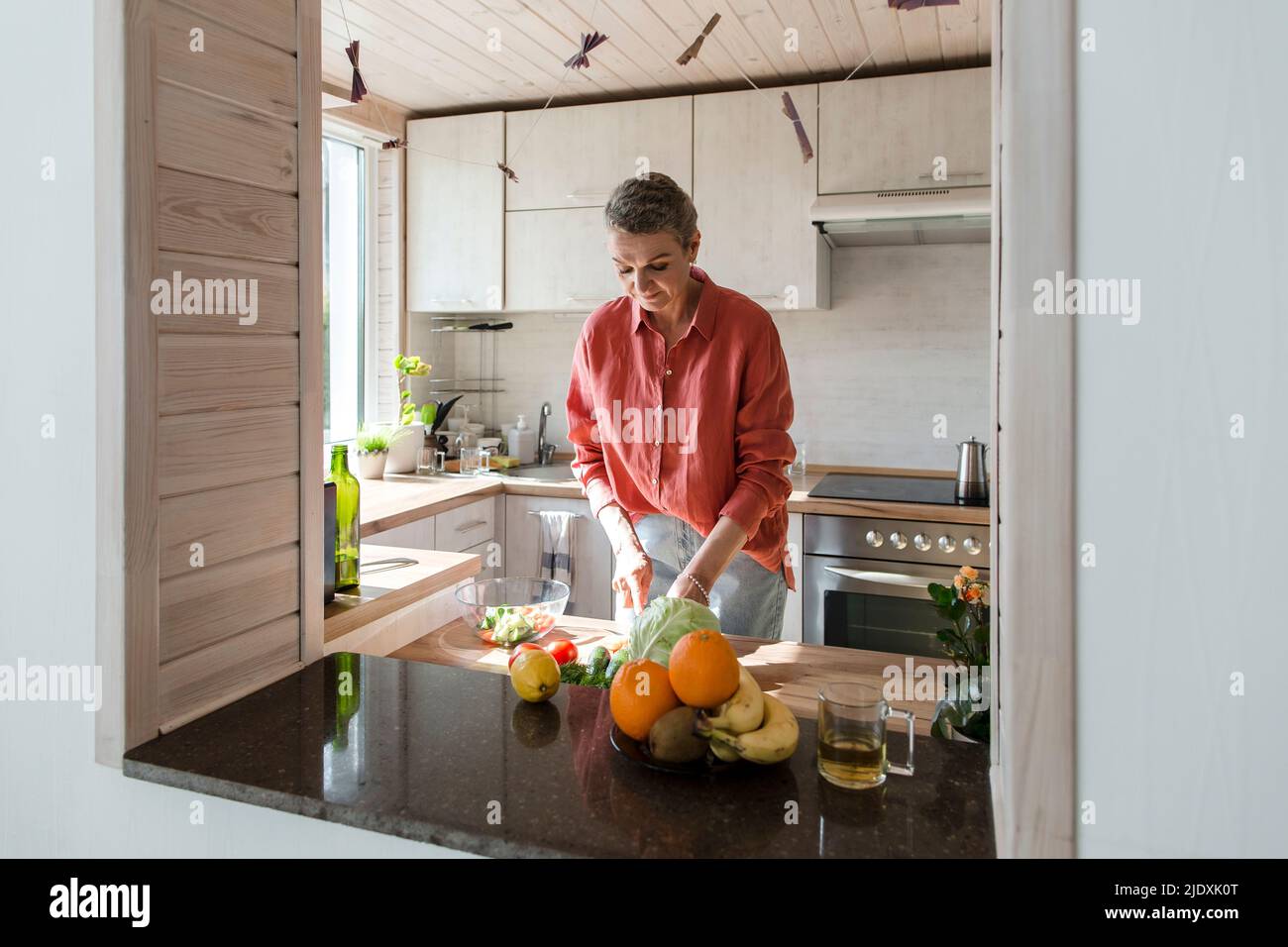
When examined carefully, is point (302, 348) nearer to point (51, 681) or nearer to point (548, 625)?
point (51, 681)

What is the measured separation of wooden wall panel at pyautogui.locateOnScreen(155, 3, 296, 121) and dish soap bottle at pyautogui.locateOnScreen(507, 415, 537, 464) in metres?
2.68

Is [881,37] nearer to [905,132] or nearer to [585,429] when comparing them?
[905,132]

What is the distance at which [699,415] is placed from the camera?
1973 millimetres

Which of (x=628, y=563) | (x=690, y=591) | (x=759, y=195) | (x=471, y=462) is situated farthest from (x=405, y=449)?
(x=690, y=591)

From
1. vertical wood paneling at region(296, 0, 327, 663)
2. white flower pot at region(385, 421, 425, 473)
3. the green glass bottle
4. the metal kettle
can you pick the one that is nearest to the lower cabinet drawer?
white flower pot at region(385, 421, 425, 473)

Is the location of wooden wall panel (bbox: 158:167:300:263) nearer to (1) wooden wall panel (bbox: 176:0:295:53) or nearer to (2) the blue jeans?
(1) wooden wall panel (bbox: 176:0:295:53)

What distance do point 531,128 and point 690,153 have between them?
26.0 inches

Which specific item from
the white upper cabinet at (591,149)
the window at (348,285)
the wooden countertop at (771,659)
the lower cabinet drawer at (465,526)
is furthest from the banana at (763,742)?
the window at (348,285)

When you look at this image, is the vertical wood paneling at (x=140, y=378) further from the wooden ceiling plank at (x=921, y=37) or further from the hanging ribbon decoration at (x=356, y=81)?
the wooden ceiling plank at (x=921, y=37)

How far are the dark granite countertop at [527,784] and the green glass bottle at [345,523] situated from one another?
0.38 meters

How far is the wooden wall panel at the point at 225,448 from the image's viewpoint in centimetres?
99

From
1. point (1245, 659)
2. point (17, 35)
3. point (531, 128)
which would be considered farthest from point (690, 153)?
point (1245, 659)

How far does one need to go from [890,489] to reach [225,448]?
2.40 metres

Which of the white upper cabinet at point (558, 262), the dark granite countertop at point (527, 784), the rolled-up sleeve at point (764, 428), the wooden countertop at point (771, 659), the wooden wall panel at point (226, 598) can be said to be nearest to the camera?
the dark granite countertop at point (527, 784)
